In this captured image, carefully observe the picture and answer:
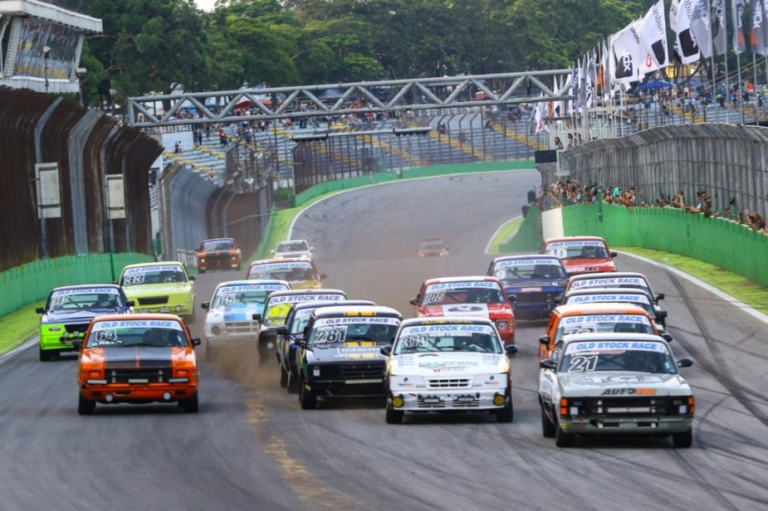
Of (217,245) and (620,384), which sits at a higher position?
(620,384)

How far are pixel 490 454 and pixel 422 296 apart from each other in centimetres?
1268

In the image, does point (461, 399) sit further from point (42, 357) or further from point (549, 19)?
point (549, 19)

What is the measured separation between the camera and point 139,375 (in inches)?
821

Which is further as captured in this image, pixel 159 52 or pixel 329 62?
pixel 329 62

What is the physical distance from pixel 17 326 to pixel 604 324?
19.3 metres

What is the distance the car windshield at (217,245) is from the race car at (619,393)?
45095 mm

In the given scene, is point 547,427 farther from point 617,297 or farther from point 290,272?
point 290,272

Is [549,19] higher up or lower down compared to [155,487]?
higher up

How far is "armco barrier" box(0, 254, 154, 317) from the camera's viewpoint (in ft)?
131

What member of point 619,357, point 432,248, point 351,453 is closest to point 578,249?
point 619,357

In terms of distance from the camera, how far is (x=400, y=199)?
103375mm

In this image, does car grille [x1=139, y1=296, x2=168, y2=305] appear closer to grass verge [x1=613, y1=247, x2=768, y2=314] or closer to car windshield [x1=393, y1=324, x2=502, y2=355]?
grass verge [x1=613, y1=247, x2=768, y2=314]

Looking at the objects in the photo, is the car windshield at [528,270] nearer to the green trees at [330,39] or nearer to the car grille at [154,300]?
the car grille at [154,300]

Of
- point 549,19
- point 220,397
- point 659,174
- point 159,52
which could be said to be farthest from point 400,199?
point 220,397
